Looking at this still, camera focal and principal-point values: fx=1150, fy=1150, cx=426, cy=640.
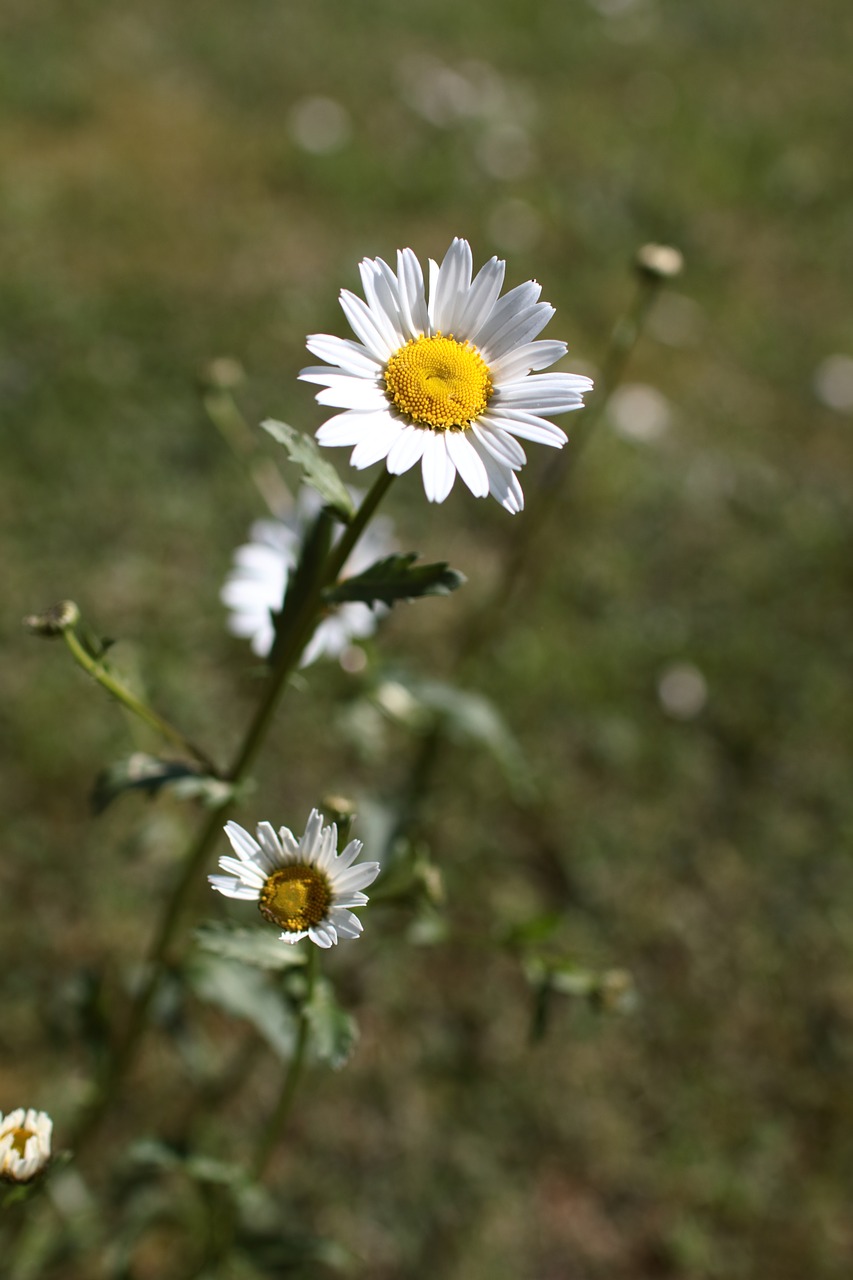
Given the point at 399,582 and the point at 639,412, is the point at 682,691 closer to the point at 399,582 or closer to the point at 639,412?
the point at 639,412

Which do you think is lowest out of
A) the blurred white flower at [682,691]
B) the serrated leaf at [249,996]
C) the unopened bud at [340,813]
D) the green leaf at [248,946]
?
the serrated leaf at [249,996]

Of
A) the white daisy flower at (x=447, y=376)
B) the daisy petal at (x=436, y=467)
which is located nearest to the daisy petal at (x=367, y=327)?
the white daisy flower at (x=447, y=376)

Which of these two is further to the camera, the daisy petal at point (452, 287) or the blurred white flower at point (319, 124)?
the blurred white flower at point (319, 124)

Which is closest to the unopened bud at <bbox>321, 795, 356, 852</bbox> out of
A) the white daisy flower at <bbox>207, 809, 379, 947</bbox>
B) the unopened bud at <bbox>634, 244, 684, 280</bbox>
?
the white daisy flower at <bbox>207, 809, 379, 947</bbox>

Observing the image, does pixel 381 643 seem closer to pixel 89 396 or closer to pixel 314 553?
pixel 89 396

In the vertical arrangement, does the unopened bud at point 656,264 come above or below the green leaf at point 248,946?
above

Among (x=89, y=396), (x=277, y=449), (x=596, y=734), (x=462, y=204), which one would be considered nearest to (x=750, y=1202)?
(x=596, y=734)

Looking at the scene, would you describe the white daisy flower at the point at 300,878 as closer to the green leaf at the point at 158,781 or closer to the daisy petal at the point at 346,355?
the green leaf at the point at 158,781
